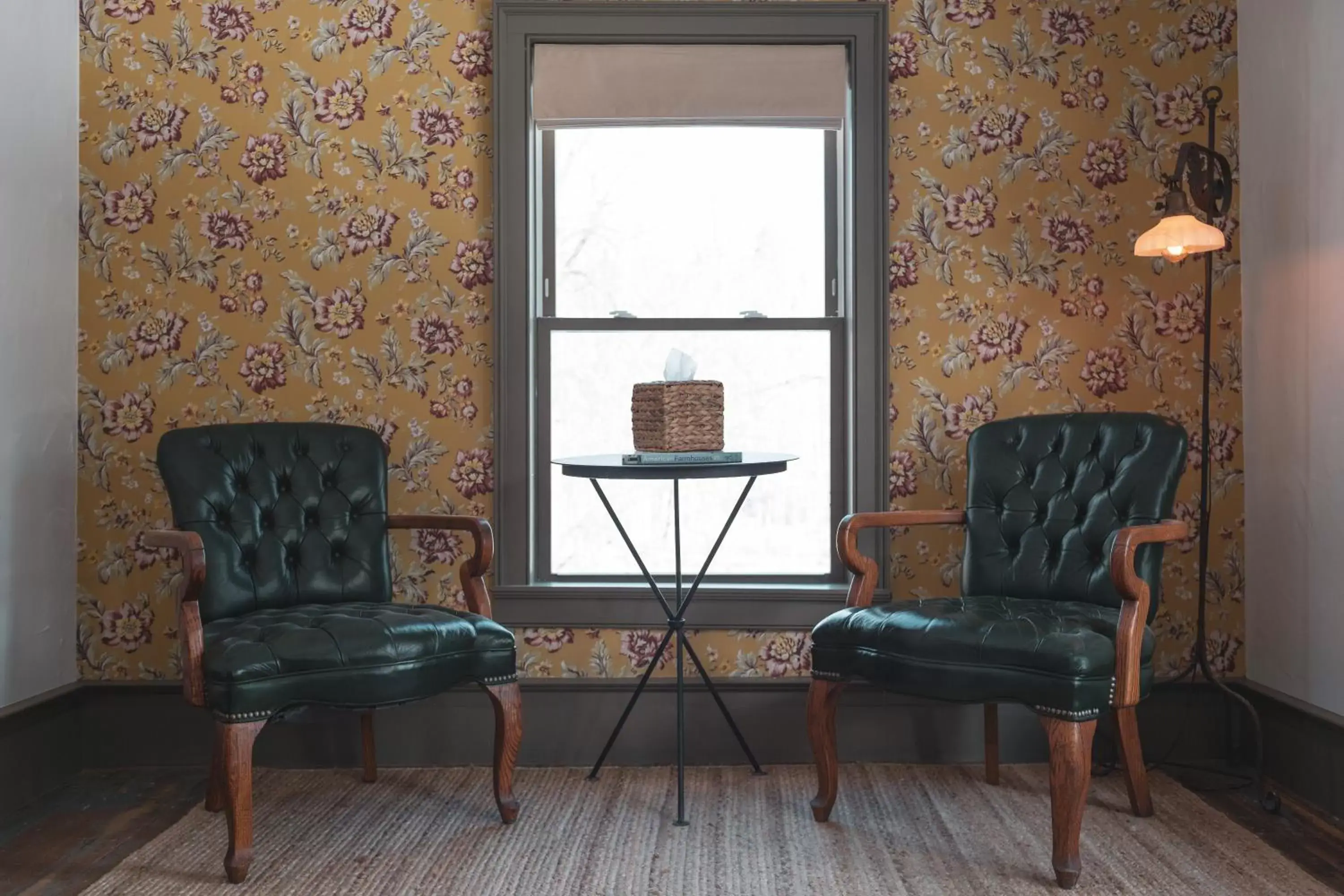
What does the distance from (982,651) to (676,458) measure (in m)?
0.86

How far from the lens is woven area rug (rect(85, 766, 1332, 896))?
2.34 metres

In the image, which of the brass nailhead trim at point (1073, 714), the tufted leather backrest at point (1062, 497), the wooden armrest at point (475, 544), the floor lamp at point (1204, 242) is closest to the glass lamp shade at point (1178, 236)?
the floor lamp at point (1204, 242)

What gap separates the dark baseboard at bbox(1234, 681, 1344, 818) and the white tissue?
1882 millimetres

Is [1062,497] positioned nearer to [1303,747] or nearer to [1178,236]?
[1178,236]

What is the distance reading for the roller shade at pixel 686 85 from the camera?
3.29 meters

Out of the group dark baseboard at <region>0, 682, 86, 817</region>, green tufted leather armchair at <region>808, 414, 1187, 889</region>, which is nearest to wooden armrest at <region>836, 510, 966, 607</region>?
green tufted leather armchair at <region>808, 414, 1187, 889</region>

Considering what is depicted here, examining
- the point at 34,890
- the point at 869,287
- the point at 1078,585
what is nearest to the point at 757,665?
the point at 1078,585

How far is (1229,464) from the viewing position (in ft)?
10.8

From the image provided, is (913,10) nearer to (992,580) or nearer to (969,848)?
(992,580)

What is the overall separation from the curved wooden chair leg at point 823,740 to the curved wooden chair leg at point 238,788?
50.6 inches

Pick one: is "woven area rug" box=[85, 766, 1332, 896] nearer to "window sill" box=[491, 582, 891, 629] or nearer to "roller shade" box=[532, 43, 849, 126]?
"window sill" box=[491, 582, 891, 629]

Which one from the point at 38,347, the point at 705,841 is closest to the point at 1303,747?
the point at 705,841

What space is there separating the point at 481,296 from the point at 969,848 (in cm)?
206

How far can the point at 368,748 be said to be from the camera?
10.1ft
